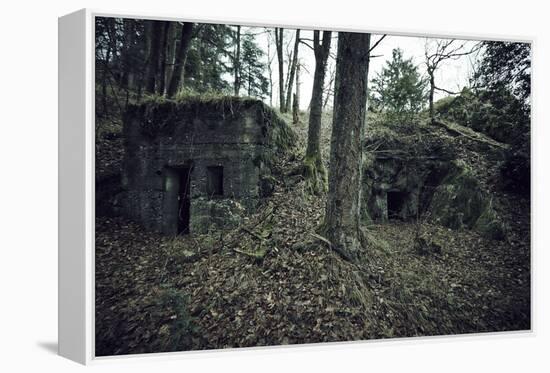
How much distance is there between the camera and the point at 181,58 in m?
6.54

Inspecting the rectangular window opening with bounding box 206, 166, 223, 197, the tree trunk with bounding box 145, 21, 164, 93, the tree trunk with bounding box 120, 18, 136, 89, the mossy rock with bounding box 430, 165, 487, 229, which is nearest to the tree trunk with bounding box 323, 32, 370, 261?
the mossy rock with bounding box 430, 165, 487, 229

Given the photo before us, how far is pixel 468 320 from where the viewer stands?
7438 millimetres

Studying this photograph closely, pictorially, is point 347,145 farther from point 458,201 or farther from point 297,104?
point 458,201

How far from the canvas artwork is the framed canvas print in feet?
0.06

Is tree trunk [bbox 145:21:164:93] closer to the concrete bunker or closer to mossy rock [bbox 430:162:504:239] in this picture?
the concrete bunker

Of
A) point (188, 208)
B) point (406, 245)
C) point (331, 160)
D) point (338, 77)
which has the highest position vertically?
point (338, 77)

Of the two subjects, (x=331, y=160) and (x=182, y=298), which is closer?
(x=182, y=298)

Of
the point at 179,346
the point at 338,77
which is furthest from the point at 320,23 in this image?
the point at 179,346

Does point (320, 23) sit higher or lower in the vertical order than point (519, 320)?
higher

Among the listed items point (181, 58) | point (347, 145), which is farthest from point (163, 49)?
point (347, 145)

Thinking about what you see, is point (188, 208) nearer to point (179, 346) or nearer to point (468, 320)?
point (179, 346)

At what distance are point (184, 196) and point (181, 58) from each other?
1.61 m

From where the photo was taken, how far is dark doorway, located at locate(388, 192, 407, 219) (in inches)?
294

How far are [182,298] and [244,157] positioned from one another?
6.07 ft
